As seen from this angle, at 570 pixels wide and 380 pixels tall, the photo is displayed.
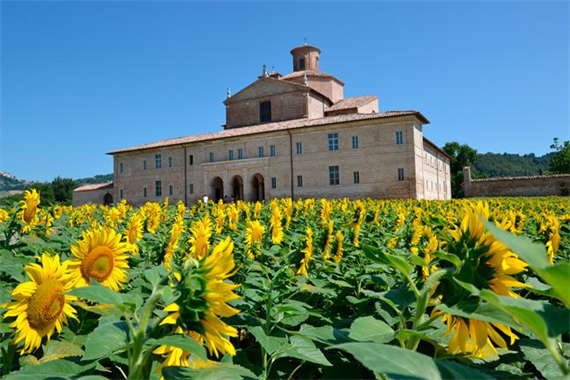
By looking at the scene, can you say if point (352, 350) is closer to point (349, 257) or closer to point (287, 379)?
point (287, 379)

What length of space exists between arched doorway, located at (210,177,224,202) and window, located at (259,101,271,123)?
7465 millimetres

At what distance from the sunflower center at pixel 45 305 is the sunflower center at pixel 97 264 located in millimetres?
282

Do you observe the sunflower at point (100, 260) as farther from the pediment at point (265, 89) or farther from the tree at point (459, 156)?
the tree at point (459, 156)

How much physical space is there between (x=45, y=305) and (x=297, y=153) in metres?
32.7

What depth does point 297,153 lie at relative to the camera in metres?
33.8

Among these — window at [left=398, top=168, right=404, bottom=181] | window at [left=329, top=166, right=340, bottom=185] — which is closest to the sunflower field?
window at [left=398, top=168, right=404, bottom=181]

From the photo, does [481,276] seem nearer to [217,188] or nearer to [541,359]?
[541,359]

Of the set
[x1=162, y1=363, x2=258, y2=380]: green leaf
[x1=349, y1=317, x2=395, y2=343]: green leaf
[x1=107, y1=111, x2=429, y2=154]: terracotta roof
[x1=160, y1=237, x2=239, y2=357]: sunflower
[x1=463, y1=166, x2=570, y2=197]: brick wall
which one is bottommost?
[x1=162, y1=363, x2=258, y2=380]: green leaf

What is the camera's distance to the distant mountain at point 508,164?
95.7 metres

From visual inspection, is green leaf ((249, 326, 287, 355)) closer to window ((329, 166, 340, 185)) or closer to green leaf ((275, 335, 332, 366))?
green leaf ((275, 335, 332, 366))

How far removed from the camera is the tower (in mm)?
44656

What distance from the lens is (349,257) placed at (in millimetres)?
3381

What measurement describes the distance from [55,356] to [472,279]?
4.53 ft

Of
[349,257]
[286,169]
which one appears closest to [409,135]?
[286,169]
